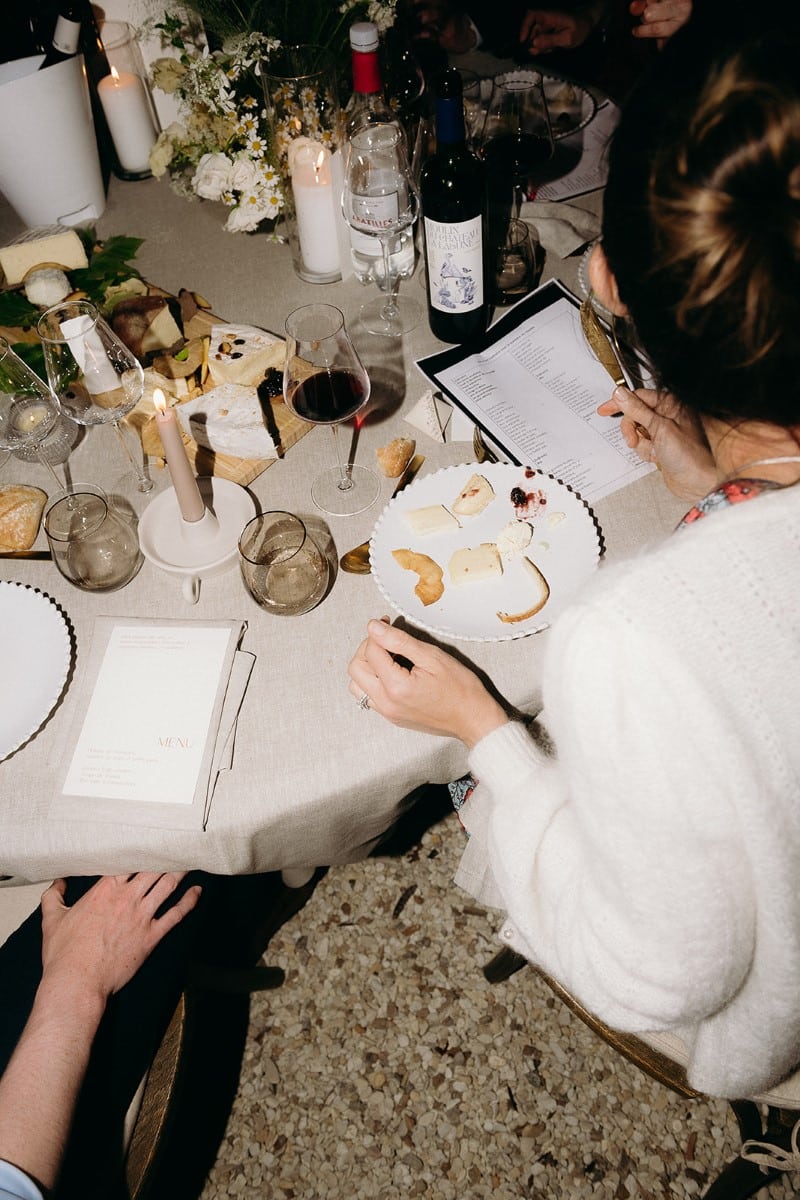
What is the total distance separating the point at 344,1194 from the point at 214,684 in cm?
121

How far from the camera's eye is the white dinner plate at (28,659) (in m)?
1.00

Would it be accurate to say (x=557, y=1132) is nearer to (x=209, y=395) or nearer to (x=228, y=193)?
(x=209, y=395)

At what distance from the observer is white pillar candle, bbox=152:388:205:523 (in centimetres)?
100

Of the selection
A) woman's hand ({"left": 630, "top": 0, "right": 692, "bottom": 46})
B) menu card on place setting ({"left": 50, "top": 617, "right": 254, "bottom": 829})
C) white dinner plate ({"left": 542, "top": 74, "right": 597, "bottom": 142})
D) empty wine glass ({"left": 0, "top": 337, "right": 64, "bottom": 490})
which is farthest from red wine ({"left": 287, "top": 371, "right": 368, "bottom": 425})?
woman's hand ({"left": 630, "top": 0, "right": 692, "bottom": 46})

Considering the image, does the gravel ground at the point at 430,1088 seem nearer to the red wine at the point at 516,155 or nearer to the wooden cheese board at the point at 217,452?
the wooden cheese board at the point at 217,452

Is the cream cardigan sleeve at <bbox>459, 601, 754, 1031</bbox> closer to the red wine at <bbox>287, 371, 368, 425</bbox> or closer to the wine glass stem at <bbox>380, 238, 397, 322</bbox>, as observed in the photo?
the red wine at <bbox>287, 371, 368, 425</bbox>

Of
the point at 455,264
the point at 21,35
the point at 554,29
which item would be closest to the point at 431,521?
the point at 455,264

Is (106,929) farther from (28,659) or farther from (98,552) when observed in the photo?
(98,552)

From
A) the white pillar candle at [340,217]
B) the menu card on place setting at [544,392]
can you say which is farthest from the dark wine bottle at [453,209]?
the white pillar candle at [340,217]

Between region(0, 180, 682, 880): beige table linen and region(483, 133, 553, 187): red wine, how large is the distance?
1.97 feet

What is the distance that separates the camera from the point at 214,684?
1.02m

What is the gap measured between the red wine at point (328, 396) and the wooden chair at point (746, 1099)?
88cm

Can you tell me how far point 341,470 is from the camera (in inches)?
49.7

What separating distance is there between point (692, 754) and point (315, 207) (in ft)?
4.09
